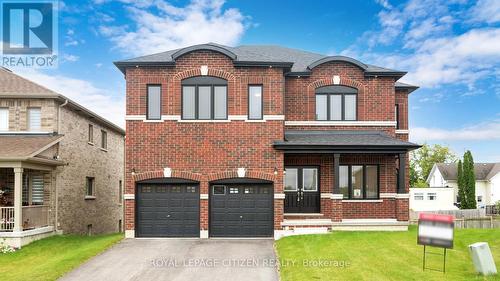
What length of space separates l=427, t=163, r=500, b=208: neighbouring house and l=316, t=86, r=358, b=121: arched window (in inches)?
1439

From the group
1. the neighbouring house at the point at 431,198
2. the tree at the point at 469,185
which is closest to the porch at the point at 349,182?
the neighbouring house at the point at 431,198

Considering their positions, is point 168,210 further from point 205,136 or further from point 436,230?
point 436,230

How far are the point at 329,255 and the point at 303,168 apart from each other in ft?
21.2

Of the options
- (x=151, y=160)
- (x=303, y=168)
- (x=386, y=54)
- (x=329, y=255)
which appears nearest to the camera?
(x=329, y=255)

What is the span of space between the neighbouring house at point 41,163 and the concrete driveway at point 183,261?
178 inches

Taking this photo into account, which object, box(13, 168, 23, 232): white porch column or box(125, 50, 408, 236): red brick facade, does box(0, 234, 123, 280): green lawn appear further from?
box(125, 50, 408, 236): red brick facade

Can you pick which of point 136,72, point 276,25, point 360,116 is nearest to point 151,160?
point 136,72

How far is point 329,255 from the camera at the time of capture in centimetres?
1371

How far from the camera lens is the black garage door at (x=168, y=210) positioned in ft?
60.2

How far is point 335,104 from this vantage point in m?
20.4

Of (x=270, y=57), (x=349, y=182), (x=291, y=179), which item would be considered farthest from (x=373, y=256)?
(x=270, y=57)

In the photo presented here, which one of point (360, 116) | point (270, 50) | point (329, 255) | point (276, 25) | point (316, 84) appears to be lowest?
point (329, 255)

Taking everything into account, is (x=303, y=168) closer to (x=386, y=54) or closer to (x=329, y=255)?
(x=329, y=255)

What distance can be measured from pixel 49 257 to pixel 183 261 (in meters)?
4.73
